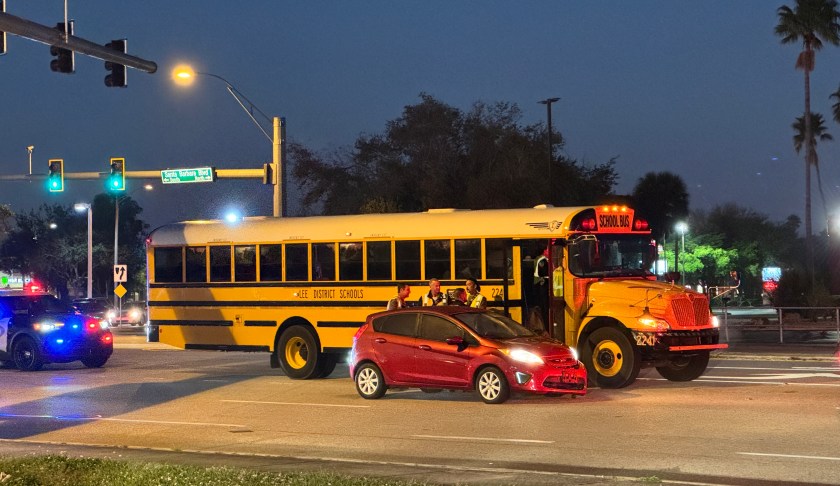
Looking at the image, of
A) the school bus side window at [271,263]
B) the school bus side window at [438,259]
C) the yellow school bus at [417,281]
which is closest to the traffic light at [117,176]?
the yellow school bus at [417,281]

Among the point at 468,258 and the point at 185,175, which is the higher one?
the point at 185,175

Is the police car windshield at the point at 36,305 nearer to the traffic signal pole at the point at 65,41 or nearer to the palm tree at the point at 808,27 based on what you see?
the traffic signal pole at the point at 65,41

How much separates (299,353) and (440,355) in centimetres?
567

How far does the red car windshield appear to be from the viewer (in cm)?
1723

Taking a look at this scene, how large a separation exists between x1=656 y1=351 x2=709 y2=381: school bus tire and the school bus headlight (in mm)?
962

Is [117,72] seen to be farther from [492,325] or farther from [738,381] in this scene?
[738,381]

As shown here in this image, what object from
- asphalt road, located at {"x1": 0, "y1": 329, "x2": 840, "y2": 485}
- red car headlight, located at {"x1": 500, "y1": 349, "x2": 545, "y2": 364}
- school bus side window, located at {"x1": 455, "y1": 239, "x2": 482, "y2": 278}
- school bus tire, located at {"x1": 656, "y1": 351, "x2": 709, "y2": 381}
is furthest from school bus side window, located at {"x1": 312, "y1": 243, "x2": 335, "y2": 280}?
school bus tire, located at {"x1": 656, "y1": 351, "x2": 709, "y2": 381}

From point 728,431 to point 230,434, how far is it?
20.2 feet

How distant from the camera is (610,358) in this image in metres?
18.8

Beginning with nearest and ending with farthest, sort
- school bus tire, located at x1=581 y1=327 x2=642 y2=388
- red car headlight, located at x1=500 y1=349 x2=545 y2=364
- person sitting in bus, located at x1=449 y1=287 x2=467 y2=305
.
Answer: red car headlight, located at x1=500 y1=349 x2=545 y2=364 < school bus tire, located at x1=581 y1=327 x2=642 y2=388 < person sitting in bus, located at x1=449 y1=287 x2=467 y2=305

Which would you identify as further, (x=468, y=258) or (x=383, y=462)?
(x=468, y=258)

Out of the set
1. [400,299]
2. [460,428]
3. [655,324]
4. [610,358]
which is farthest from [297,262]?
[460,428]

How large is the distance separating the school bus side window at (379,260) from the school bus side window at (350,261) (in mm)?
230

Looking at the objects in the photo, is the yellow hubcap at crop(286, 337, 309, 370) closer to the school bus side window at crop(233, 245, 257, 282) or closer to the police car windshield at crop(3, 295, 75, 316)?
the school bus side window at crop(233, 245, 257, 282)
